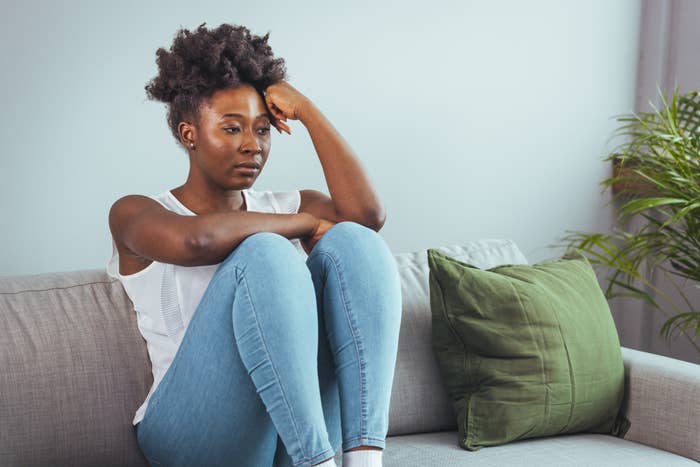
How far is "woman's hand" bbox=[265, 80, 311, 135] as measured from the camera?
161 cm

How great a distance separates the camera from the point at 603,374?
5.73 ft

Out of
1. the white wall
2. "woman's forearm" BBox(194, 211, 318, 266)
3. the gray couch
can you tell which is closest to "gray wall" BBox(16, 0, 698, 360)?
the white wall

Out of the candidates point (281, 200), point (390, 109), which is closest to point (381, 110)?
point (390, 109)

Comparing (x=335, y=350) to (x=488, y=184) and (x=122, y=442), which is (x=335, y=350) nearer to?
(x=122, y=442)

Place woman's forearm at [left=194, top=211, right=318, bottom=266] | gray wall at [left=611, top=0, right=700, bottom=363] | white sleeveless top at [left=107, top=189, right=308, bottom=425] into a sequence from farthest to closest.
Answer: gray wall at [left=611, top=0, right=700, bottom=363] → white sleeveless top at [left=107, top=189, right=308, bottom=425] → woman's forearm at [left=194, top=211, right=318, bottom=266]

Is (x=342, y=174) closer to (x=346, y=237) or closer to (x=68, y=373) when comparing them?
(x=346, y=237)

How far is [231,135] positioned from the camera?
1.54m

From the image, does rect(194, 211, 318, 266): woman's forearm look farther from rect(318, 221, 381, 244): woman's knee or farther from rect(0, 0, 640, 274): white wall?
rect(0, 0, 640, 274): white wall

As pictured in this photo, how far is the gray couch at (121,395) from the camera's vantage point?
146 cm

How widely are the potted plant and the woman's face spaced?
1.05 metres

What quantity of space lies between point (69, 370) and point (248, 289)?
444mm

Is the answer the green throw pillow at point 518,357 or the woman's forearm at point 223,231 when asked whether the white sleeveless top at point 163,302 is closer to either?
the woman's forearm at point 223,231

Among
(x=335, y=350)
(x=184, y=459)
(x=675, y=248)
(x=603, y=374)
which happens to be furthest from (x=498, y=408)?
(x=675, y=248)

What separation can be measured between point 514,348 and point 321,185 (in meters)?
0.75
